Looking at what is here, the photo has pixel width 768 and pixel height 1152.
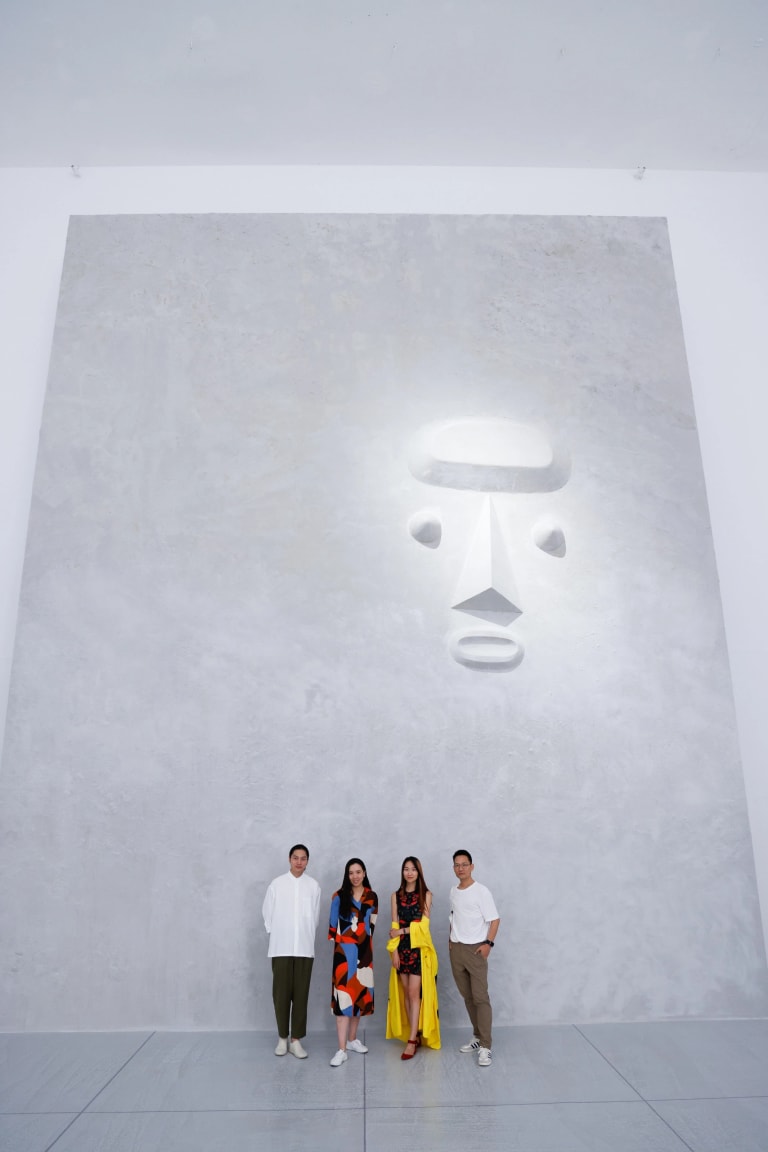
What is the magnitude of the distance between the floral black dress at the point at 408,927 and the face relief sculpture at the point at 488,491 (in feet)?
5.51

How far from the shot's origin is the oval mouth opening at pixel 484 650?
232 inches

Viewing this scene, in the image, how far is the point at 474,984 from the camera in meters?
4.92

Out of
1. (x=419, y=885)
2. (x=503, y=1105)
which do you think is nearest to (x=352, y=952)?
(x=419, y=885)

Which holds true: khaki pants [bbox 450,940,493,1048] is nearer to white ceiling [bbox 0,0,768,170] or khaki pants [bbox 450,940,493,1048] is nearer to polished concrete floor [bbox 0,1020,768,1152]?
polished concrete floor [bbox 0,1020,768,1152]

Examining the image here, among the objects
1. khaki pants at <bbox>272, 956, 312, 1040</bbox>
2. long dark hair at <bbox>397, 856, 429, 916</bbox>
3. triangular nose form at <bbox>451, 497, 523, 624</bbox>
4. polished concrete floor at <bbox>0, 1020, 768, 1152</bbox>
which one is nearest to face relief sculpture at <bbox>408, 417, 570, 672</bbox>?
triangular nose form at <bbox>451, 497, 523, 624</bbox>

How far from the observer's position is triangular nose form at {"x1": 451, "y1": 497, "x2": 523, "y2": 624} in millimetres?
5887

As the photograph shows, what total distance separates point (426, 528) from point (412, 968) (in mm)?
2972

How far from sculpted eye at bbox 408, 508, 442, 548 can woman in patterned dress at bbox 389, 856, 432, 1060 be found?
2275 millimetres

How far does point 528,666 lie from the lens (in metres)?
5.97

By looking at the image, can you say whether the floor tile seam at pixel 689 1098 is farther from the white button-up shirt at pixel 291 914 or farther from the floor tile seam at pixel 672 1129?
the white button-up shirt at pixel 291 914

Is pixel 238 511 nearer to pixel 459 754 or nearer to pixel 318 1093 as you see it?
pixel 459 754

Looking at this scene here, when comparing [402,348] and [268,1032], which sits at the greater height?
[402,348]

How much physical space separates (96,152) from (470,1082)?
7.79m

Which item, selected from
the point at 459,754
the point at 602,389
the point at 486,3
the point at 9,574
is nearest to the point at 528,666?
the point at 459,754
